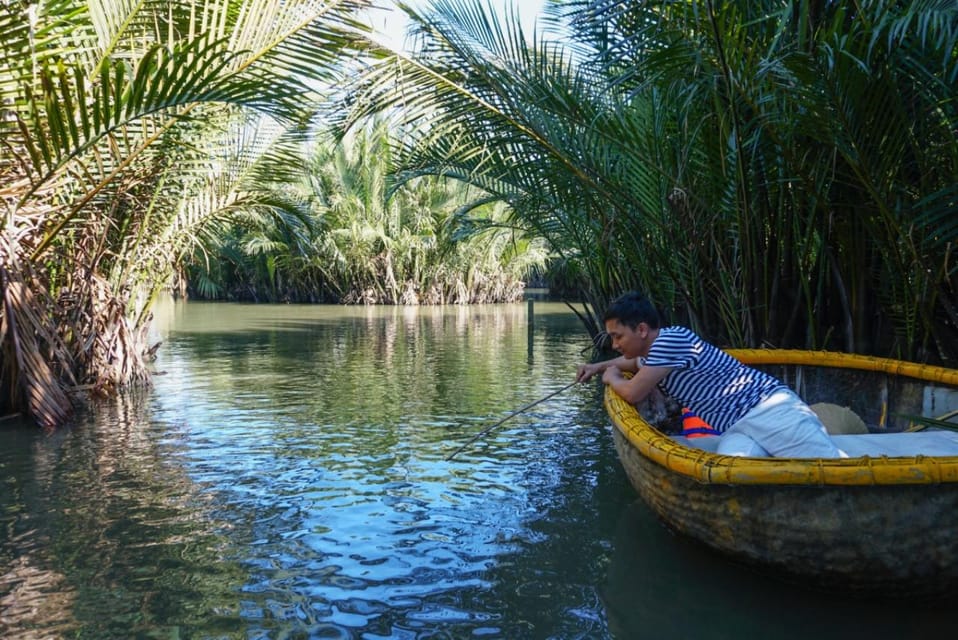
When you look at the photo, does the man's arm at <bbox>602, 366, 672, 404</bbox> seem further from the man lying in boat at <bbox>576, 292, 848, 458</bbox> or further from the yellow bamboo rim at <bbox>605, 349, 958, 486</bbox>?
the yellow bamboo rim at <bbox>605, 349, 958, 486</bbox>

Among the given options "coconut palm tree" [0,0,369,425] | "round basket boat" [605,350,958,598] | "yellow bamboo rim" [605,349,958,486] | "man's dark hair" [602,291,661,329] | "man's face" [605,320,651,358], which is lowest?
"round basket boat" [605,350,958,598]

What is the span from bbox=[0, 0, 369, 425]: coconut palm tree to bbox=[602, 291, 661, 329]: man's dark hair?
9.64ft

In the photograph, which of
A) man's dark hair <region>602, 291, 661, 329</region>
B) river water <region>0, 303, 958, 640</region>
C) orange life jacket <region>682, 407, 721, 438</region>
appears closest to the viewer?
river water <region>0, 303, 958, 640</region>

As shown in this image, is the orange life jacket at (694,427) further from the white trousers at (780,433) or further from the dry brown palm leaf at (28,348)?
the dry brown palm leaf at (28,348)

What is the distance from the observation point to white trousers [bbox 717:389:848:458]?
12.5 feet

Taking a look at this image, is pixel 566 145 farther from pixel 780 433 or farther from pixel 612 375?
pixel 780 433

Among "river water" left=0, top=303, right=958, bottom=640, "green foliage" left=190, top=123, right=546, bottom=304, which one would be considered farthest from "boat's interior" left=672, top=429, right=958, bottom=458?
"green foliage" left=190, top=123, right=546, bottom=304

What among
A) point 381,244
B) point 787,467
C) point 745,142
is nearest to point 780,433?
point 787,467

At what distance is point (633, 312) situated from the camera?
4445 millimetres

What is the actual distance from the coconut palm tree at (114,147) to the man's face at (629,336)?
2991mm

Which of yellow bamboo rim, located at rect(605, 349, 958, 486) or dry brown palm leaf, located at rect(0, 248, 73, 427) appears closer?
yellow bamboo rim, located at rect(605, 349, 958, 486)

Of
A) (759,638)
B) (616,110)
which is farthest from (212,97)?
(759,638)

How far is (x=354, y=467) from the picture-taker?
5.85 meters

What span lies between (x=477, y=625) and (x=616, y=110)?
18.2 ft
